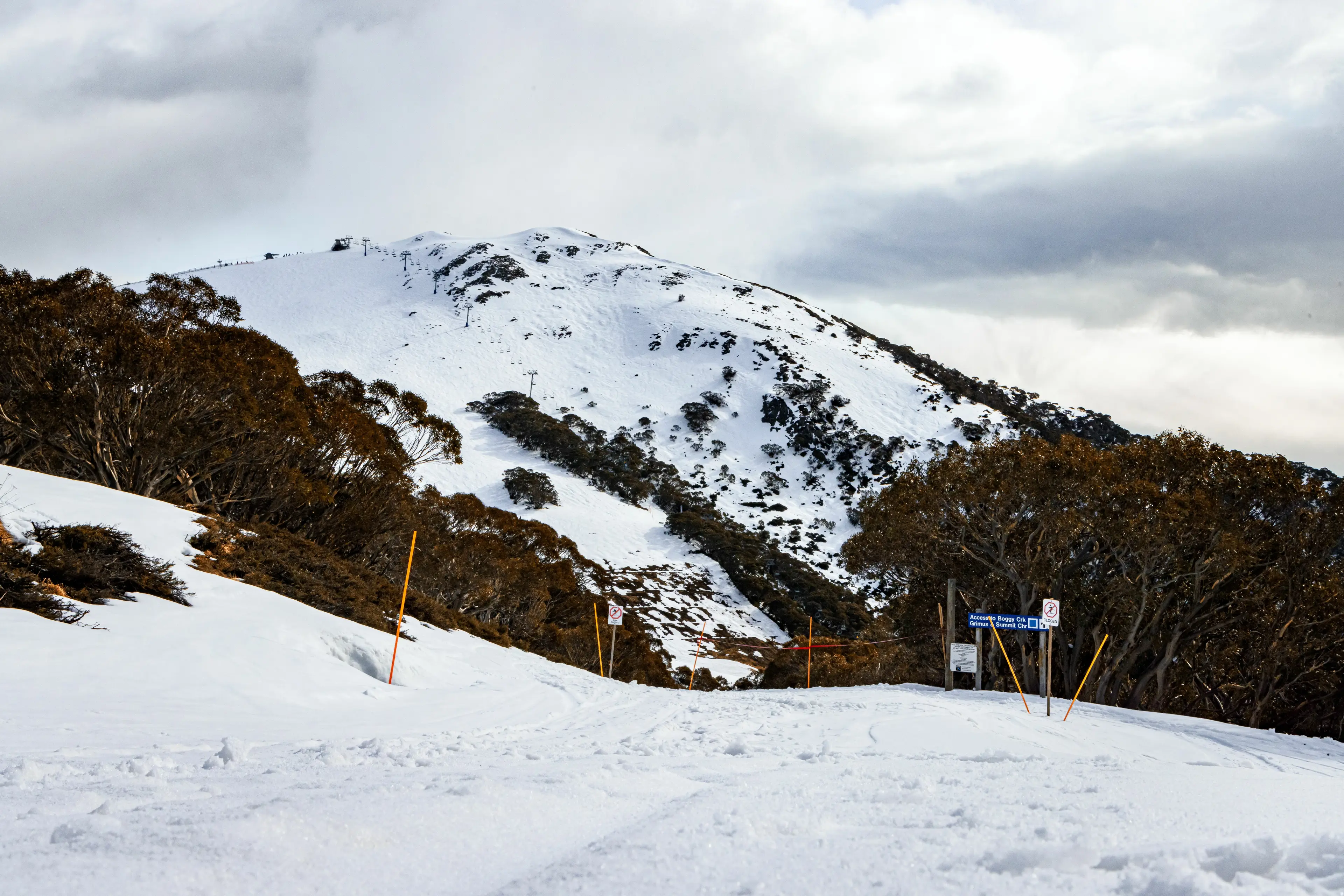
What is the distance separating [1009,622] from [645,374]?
394ft

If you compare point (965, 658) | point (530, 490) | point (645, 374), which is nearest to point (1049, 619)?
point (965, 658)

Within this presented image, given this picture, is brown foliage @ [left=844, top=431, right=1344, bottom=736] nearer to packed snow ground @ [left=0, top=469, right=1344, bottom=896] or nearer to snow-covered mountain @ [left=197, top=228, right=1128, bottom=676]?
packed snow ground @ [left=0, top=469, right=1344, bottom=896]

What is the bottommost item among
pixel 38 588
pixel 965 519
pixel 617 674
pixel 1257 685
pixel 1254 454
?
pixel 617 674

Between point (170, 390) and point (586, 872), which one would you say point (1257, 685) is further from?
point (170, 390)

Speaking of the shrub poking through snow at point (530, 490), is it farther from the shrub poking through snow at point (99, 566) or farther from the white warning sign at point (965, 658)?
the shrub poking through snow at point (99, 566)

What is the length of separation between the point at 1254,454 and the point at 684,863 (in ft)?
70.3

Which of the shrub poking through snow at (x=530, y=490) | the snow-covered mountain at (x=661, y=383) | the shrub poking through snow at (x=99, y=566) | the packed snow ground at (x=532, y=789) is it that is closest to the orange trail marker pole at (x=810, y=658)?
the packed snow ground at (x=532, y=789)

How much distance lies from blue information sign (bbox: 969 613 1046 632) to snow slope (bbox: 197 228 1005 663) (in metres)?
39.6

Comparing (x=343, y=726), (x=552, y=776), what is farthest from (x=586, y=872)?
(x=343, y=726)

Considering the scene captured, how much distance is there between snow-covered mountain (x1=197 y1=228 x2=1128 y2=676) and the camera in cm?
8412

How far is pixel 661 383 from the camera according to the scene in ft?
430

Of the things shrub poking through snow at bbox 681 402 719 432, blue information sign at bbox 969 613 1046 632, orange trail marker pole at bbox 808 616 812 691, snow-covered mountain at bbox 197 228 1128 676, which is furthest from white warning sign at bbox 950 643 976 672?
shrub poking through snow at bbox 681 402 719 432

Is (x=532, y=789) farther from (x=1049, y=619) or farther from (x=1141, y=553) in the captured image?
(x=1141, y=553)

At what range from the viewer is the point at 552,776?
5.14 meters
